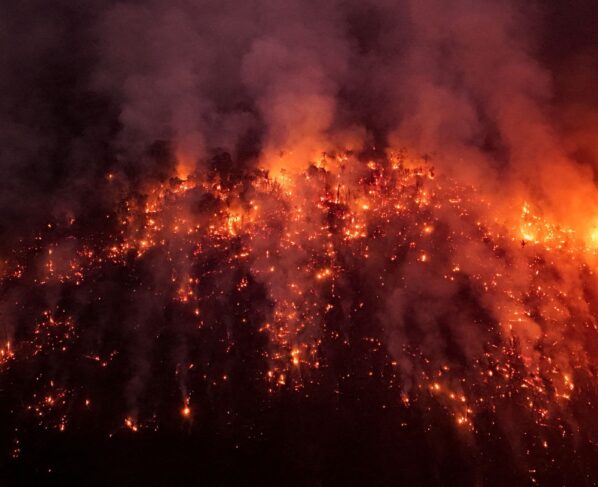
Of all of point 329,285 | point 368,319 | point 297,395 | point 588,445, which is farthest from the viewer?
point 329,285

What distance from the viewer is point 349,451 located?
14.4 m

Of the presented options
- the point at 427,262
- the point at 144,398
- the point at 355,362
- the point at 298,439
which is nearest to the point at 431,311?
the point at 427,262

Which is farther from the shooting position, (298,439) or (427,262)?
(427,262)

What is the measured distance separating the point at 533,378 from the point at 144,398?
14.0 metres

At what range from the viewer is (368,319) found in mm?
17672

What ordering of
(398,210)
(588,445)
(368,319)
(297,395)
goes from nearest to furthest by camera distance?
(588,445) → (297,395) → (368,319) → (398,210)

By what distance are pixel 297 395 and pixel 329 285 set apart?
518 centimetres

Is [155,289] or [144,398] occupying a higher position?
[155,289]

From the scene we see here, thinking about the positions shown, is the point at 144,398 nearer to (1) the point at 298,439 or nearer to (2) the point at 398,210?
(1) the point at 298,439

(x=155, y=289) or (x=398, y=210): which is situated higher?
(x=398, y=210)

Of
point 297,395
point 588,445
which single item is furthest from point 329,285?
point 588,445

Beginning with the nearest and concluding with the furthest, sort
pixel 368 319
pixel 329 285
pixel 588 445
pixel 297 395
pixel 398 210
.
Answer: pixel 588 445 → pixel 297 395 → pixel 368 319 → pixel 329 285 → pixel 398 210

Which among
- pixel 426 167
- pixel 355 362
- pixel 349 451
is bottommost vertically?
pixel 349 451

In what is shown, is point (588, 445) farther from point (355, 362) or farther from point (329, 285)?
point (329, 285)
